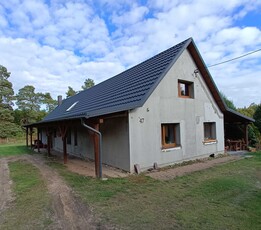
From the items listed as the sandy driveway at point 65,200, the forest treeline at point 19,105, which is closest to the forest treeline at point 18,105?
the forest treeline at point 19,105

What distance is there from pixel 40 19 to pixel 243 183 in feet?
31.1

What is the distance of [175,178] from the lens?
7.71m

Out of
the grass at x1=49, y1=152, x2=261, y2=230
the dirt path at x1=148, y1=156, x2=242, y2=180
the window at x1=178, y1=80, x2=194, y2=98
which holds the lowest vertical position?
the dirt path at x1=148, y1=156, x2=242, y2=180

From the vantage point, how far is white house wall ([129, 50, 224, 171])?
8.93 metres

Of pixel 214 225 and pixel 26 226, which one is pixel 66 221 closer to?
pixel 26 226

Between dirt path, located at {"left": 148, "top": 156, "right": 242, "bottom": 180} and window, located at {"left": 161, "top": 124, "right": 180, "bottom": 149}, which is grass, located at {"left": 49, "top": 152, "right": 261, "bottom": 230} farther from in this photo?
window, located at {"left": 161, "top": 124, "right": 180, "bottom": 149}

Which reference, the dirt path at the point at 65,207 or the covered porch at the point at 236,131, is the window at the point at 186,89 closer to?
the covered porch at the point at 236,131

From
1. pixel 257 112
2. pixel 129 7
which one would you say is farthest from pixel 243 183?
pixel 257 112

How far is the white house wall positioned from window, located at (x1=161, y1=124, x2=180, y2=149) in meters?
0.20

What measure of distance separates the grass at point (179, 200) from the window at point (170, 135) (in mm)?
2216

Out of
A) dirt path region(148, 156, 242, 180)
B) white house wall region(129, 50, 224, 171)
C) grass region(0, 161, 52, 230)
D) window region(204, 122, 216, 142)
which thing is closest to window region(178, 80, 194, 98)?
white house wall region(129, 50, 224, 171)

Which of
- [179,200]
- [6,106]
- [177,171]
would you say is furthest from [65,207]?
[6,106]

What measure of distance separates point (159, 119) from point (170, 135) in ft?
4.57

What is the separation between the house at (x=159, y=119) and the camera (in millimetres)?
8641
